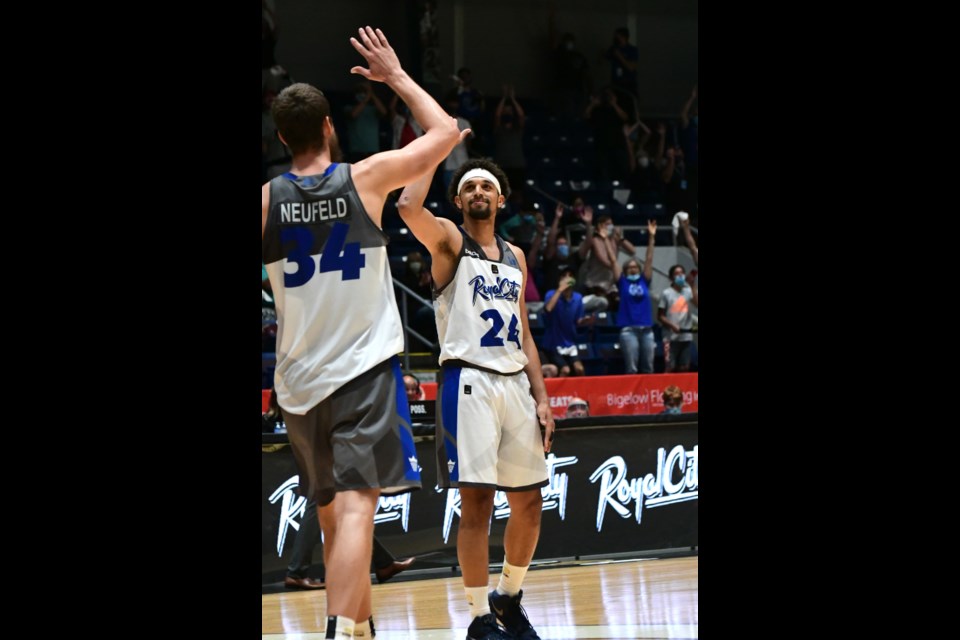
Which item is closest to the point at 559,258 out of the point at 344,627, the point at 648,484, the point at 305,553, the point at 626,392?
the point at 626,392

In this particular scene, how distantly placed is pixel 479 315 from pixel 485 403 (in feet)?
1.54

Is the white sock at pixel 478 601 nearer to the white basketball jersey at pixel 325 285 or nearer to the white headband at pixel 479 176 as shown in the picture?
the white basketball jersey at pixel 325 285

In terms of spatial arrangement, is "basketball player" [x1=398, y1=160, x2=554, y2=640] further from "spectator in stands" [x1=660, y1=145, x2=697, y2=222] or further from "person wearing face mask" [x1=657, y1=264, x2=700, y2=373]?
"spectator in stands" [x1=660, y1=145, x2=697, y2=222]

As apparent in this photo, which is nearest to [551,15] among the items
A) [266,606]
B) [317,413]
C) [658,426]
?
[658,426]

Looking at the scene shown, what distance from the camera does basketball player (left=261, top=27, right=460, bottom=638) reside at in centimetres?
484

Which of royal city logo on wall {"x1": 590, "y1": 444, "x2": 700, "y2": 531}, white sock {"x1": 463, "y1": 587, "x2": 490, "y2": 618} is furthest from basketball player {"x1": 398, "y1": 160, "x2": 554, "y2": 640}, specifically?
royal city logo on wall {"x1": 590, "y1": 444, "x2": 700, "y2": 531}

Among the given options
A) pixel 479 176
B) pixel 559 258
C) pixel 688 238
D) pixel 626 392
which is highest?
pixel 688 238

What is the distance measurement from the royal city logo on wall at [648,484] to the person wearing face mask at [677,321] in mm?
4416

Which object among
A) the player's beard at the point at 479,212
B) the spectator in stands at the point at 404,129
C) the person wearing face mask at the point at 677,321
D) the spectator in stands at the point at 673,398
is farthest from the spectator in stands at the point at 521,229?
the player's beard at the point at 479,212

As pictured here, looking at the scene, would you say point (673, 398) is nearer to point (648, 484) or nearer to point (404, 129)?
point (648, 484)

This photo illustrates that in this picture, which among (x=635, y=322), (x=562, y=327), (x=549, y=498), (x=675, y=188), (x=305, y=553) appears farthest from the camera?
(x=675, y=188)

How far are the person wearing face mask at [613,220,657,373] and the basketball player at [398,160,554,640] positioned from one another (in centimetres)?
828

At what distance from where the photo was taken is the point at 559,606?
24.9ft
